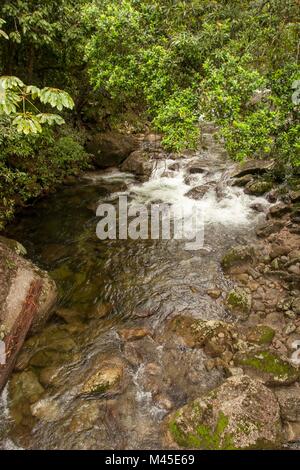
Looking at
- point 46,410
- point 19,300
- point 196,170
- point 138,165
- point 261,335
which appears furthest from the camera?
point 138,165

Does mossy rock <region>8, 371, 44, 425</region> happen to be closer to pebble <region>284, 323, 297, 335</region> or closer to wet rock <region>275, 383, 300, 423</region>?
wet rock <region>275, 383, 300, 423</region>

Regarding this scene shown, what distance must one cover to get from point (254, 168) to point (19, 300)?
9.46 meters

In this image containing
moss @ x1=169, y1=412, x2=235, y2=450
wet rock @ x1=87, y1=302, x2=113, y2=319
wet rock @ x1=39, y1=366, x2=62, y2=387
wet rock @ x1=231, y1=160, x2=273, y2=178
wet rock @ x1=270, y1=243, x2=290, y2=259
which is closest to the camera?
moss @ x1=169, y1=412, x2=235, y2=450

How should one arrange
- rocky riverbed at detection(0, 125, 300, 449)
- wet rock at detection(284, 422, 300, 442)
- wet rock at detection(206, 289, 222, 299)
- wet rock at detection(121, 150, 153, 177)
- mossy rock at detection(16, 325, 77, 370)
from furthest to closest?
1. wet rock at detection(121, 150, 153, 177)
2. wet rock at detection(206, 289, 222, 299)
3. mossy rock at detection(16, 325, 77, 370)
4. rocky riverbed at detection(0, 125, 300, 449)
5. wet rock at detection(284, 422, 300, 442)

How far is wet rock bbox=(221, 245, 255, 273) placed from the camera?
8.02 m

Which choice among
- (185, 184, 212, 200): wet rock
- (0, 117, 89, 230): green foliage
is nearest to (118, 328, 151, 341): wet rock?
(0, 117, 89, 230): green foliage

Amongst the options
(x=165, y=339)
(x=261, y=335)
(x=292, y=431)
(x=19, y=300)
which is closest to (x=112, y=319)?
(x=165, y=339)

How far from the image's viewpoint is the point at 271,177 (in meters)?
11.5

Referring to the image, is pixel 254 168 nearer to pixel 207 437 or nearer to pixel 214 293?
pixel 214 293

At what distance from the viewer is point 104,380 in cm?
552

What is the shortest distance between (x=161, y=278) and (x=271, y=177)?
6.01 metres

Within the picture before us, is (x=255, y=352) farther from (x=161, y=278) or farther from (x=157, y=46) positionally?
(x=157, y=46)

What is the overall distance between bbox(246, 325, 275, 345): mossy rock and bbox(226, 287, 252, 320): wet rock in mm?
448

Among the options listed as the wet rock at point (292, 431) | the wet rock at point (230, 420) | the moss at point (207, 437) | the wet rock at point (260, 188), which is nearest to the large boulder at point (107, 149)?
the wet rock at point (260, 188)
